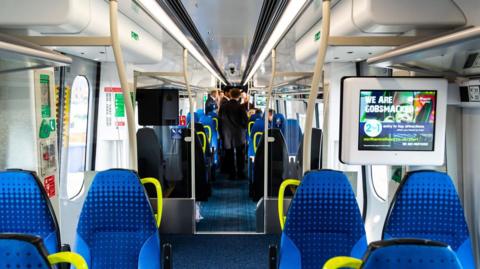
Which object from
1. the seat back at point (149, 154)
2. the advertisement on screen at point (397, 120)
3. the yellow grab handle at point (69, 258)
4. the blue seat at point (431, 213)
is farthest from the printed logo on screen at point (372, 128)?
the seat back at point (149, 154)

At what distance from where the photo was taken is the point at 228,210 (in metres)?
7.02

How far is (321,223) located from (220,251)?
2634mm

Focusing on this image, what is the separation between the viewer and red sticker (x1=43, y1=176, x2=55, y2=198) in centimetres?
350

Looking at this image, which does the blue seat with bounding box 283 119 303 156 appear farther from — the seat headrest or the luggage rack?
the luggage rack

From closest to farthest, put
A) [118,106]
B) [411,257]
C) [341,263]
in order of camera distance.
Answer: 1. [411,257]
2. [341,263]
3. [118,106]

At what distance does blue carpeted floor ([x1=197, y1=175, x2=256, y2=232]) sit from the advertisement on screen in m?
3.44

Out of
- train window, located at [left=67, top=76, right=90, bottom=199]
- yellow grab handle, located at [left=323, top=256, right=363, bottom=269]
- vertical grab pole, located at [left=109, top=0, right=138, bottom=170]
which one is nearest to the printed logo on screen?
yellow grab handle, located at [left=323, top=256, right=363, bottom=269]

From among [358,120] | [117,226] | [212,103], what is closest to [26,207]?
[117,226]

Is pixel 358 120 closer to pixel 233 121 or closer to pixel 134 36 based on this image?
pixel 134 36

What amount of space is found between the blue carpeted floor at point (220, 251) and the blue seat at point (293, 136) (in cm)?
121

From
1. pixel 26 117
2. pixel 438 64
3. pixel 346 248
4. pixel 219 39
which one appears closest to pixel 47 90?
pixel 26 117

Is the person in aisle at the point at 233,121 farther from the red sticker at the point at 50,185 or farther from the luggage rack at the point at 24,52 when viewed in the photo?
the luggage rack at the point at 24,52

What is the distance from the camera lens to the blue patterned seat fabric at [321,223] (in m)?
2.55

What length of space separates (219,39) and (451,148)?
5208 mm
